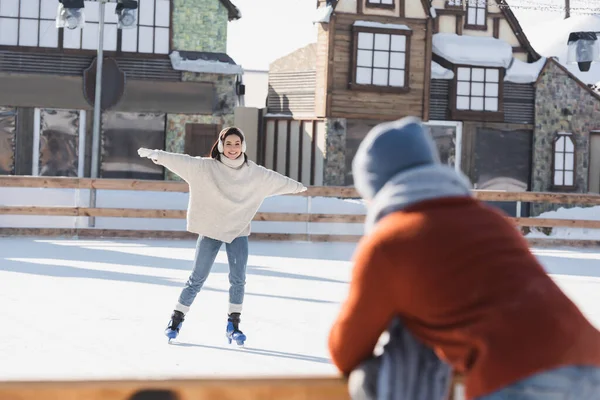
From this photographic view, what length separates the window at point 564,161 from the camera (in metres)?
23.4

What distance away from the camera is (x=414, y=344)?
2.10m

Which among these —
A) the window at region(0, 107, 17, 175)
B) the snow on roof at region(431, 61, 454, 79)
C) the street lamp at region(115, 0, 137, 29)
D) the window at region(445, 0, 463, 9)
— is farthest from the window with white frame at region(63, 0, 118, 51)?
the window at region(445, 0, 463, 9)

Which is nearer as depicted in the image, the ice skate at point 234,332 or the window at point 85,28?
the ice skate at point 234,332

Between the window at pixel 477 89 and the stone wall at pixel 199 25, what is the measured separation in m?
5.57

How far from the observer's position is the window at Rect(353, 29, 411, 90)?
22.0 m

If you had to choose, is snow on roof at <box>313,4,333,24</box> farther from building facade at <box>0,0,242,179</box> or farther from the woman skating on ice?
the woman skating on ice

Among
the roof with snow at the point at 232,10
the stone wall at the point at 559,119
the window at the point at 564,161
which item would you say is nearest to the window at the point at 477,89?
the stone wall at the point at 559,119

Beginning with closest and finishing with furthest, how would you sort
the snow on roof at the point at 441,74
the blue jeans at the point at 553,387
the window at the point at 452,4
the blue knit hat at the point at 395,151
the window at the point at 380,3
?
the blue jeans at the point at 553,387
the blue knit hat at the point at 395,151
the window at the point at 380,3
the snow on roof at the point at 441,74
the window at the point at 452,4

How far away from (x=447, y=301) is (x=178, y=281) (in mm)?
8379

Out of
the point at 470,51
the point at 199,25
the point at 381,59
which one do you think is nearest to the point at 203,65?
the point at 199,25

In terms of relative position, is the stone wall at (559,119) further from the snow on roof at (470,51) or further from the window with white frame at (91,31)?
the window with white frame at (91,31)

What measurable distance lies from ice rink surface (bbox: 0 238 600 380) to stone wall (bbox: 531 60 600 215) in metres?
→ 9.27

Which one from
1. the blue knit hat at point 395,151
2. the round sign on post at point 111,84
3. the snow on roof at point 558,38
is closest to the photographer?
the blue knit hat at point 395,151

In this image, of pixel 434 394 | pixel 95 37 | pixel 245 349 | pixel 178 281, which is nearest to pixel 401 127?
pixel 434 394
